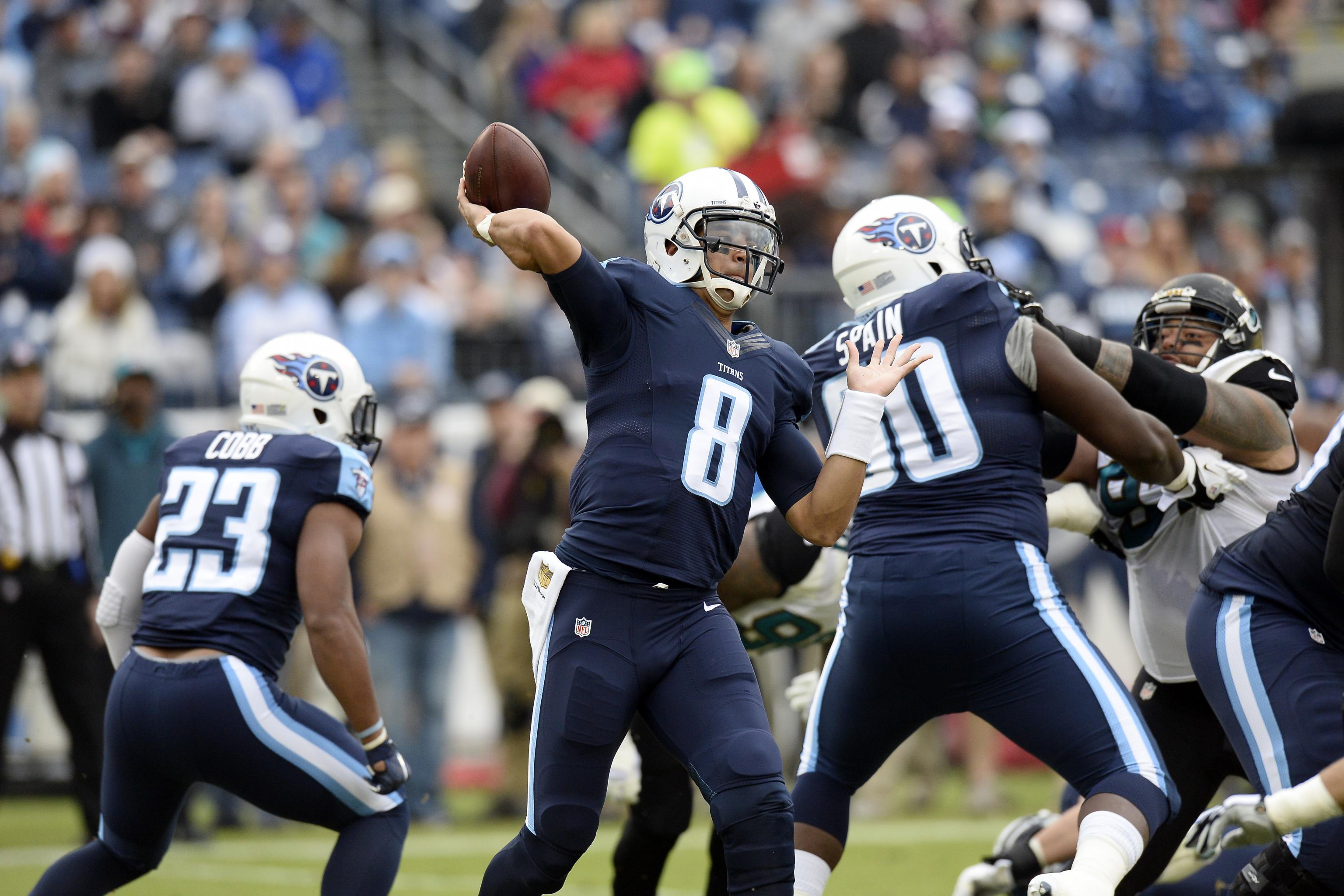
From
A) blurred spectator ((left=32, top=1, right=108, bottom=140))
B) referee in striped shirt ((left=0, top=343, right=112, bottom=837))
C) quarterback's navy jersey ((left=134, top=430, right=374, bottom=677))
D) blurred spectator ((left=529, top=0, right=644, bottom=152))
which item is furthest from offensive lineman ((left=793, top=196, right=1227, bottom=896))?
blurred spectator ((left=32, top=1, right=108, bottom=140))

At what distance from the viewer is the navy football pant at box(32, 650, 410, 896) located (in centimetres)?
458

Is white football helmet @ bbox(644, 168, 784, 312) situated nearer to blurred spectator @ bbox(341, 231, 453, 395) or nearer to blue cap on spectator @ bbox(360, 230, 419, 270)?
blurred spectator @ bbox(341, 231, 453, 395)

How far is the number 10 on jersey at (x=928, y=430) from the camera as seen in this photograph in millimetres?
4414

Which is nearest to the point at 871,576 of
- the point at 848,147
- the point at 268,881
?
the point at 268,881

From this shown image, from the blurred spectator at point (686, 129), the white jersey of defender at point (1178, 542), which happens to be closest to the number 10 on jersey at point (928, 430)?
the white jersey of defender at point (1178, 542)

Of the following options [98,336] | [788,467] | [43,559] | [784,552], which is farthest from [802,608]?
[98,336]

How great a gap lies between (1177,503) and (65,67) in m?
10.0

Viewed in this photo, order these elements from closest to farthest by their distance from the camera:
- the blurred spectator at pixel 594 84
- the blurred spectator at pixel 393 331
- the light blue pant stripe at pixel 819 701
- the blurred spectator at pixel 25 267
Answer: the light blue pant stripe at pixel 819 701 < the blurred spectator at pixel 393 331 < the blurred spectator at pixel 25 267 < the blurred spectator at pixel 594 84

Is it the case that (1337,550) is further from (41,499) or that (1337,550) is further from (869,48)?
(869,48)

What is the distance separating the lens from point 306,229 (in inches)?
439

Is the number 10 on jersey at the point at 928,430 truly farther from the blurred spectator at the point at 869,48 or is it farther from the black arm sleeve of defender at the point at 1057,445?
the blurred spectator at the point at 869,48

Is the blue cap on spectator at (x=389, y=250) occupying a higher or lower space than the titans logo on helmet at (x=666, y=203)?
higher

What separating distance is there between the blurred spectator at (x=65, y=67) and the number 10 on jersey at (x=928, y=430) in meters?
9.38

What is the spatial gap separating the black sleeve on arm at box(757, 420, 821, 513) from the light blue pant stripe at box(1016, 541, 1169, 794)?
1.92ft
